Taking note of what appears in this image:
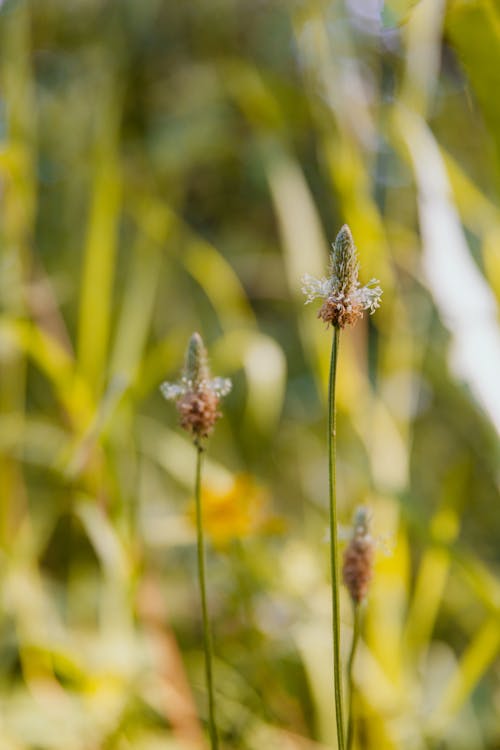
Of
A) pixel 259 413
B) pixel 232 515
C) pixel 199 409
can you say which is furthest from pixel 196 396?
pixel 259 413

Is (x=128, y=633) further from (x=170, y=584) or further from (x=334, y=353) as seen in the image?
(x=334, y=353)

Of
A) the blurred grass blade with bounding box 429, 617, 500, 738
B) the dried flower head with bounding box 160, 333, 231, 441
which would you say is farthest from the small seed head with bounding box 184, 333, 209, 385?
the blurred grass blade with bounding box 429, 617, 500, 738

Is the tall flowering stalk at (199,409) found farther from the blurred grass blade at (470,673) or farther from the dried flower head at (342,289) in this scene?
the blurred grass blade at (470,673)

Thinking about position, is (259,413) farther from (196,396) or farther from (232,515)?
(196,396)

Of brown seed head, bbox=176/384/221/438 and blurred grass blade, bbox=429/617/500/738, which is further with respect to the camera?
blurred grass blade, bbox=429/617/500/738

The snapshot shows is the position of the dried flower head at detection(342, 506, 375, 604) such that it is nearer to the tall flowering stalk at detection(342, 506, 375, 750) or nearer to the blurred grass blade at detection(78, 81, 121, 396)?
the tall flowering stalk at detection(342, 506, 375, 750)

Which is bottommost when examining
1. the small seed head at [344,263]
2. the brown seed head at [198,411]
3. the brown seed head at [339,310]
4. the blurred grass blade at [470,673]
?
the blurred grass blade at [470,673]

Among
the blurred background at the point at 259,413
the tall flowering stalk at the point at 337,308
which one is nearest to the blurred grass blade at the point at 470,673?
the blurred background at the point at 259,413
